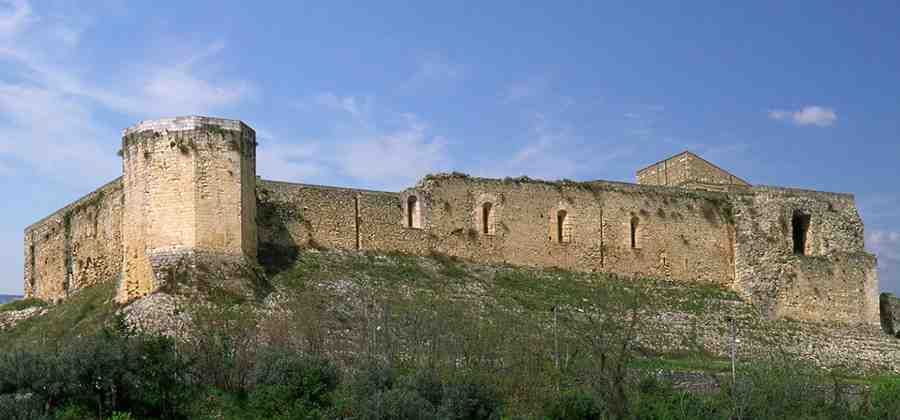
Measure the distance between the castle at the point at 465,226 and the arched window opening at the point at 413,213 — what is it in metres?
0.04

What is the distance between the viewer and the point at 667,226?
4366 cm

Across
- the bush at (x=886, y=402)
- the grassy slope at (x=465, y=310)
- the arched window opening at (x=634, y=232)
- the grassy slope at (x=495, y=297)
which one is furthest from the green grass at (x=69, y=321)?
the bush at (x=886, y=402)

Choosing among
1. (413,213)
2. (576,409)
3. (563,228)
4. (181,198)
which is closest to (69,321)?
Result: (181,198)

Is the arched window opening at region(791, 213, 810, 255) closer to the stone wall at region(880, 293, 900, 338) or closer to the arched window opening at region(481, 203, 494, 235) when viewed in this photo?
the stone wall at region(880, 293, 900, 338)

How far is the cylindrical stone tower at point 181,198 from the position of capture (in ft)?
111

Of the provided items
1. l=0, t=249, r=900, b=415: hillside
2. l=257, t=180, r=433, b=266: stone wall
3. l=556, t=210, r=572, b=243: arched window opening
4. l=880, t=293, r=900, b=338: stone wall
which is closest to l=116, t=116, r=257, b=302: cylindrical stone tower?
l=0, t=249, r=900, b=415: hillside

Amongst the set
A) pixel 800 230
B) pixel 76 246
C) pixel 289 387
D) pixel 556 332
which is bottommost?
pixel 289 387

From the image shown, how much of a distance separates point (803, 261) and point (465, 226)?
10.7 meters

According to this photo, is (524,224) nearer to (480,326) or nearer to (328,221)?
(328,221)

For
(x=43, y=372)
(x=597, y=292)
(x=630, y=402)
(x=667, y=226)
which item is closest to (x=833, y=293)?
(x=667, y=226)

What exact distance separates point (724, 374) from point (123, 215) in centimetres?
1484

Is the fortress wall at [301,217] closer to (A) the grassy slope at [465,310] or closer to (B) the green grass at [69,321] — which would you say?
(A) the grassy slope at [465,310]

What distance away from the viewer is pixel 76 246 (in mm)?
40219

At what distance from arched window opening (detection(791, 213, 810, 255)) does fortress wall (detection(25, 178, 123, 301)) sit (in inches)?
794
